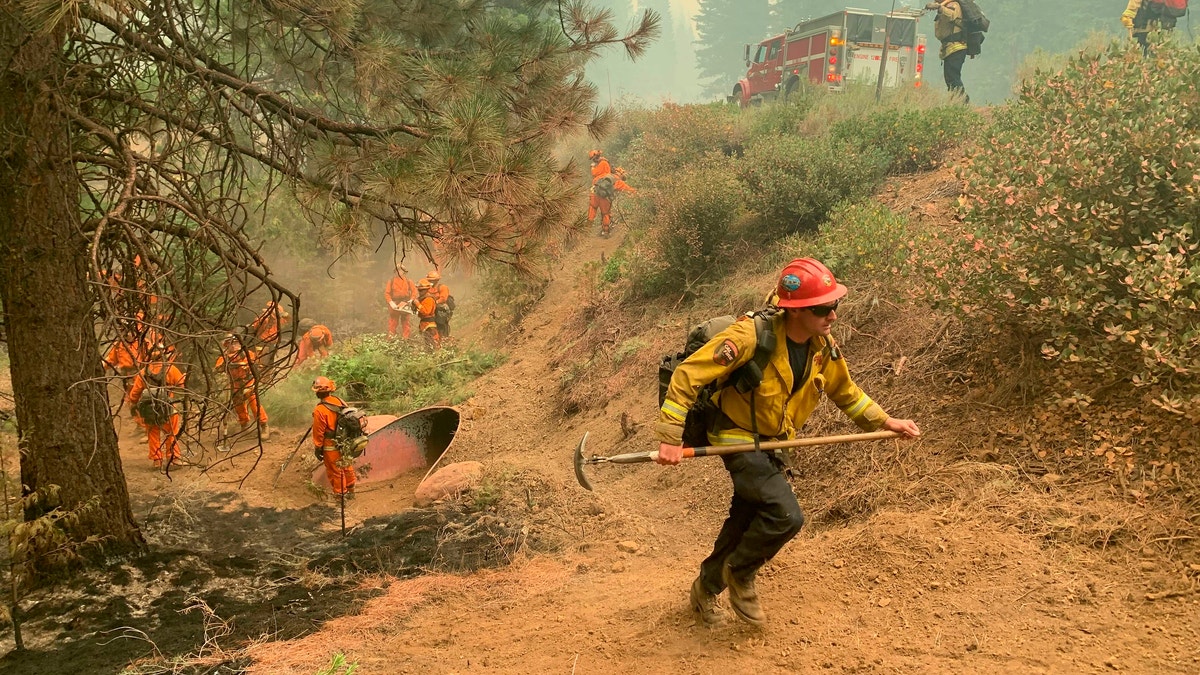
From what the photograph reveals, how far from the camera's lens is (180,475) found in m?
9.34

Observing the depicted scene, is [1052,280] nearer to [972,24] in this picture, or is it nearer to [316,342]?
[972,24]

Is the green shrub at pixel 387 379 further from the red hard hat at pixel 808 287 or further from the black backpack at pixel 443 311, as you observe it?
the red hard hat at pixel 808 287

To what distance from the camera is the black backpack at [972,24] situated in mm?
12719

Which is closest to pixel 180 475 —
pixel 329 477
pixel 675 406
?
pixel 329 477

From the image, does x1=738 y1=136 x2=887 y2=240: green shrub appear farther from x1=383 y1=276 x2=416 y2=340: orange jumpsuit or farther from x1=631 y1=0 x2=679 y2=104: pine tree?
x1=631 y1=0 x2=679 y2=104: pine tree

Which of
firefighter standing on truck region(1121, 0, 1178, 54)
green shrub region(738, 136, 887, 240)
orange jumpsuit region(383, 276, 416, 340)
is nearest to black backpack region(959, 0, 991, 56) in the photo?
firefighter standing on truck region(1121, 0, 1178, 54)

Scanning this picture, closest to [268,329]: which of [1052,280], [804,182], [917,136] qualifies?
[1052,280]

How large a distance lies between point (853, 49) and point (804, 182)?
31.3 ft

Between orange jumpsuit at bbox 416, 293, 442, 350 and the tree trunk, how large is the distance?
8544 millimetres

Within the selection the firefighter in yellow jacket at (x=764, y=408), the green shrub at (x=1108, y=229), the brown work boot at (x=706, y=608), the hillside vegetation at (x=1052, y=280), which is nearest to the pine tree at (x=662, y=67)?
the hillside vegetation at (x=1052, y=280)

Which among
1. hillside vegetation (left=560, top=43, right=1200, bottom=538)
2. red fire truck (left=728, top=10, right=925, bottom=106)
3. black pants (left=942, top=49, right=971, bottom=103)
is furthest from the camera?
red fire truck (left=728, top=10, right=925, bottom=106)

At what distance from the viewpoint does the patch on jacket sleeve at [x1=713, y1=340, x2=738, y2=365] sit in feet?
11.1

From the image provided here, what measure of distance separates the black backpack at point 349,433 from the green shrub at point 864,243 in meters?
5.01

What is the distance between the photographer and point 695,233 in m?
10.2
